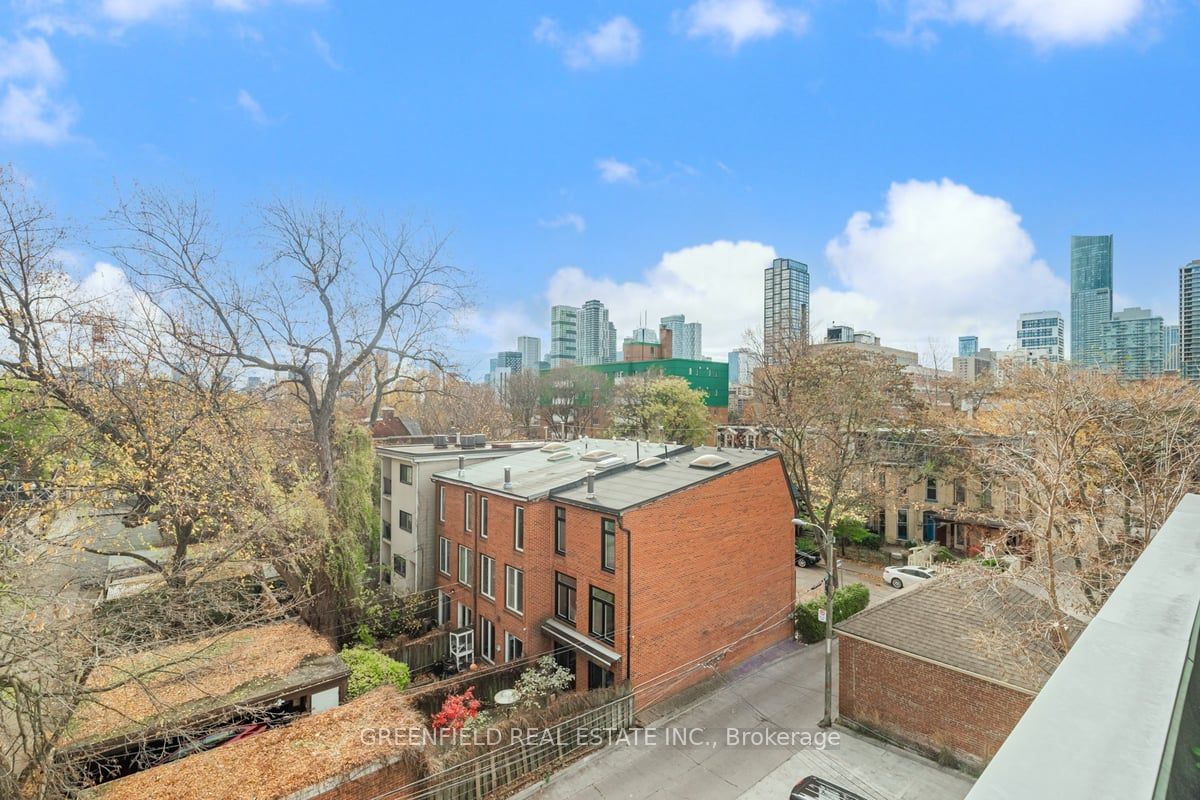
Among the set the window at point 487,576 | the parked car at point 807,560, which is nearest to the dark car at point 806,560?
the parked car at point 807,560

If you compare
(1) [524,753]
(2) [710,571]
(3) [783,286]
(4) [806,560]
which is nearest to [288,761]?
(1) [524,753]

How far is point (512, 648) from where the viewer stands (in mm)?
18609

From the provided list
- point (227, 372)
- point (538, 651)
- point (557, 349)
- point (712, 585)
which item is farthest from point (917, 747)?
point (557, 349)

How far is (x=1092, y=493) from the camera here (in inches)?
579

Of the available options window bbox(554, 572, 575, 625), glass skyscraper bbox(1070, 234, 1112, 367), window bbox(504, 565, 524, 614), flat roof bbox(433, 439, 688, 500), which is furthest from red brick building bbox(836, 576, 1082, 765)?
glass skyscraper bbox(1070, 234, 1112, 367)

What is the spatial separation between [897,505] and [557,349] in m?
85.1

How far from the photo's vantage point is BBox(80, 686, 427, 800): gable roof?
32.9ft

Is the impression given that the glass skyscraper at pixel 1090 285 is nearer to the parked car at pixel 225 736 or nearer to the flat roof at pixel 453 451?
the flat roof at pixel 453 451

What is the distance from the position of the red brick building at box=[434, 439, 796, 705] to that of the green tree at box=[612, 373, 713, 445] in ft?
67.9

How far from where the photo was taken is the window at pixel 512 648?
59.9 ft

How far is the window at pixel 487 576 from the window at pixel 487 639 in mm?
902

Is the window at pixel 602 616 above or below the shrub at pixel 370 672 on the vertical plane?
above

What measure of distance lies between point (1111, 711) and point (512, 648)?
63.3ft

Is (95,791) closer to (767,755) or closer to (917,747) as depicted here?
(767,755)
